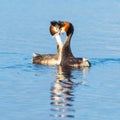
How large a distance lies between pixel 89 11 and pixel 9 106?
1064 inches

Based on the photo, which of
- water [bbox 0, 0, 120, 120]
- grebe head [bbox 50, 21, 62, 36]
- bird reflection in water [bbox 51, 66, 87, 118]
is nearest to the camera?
bird reflection in water [bbox 51, 66, 87, 118]

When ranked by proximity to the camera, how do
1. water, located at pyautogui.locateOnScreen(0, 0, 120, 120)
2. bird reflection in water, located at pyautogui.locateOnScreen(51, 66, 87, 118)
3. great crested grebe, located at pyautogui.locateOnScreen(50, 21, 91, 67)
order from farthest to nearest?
great crested grebe, located at pyautogui.locateOnScreen(50, 21, 91, 67), water, located at pyautogui.locateOnScreen(0, 0, 120, 120), bird reflection in water, located at pyautogui.locateOnScreen(51, 66, 87, 118)

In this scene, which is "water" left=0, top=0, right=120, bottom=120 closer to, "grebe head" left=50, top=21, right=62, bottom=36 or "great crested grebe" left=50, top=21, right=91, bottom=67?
"great crested grebe" left=50, top=21, right=91, bottom=67

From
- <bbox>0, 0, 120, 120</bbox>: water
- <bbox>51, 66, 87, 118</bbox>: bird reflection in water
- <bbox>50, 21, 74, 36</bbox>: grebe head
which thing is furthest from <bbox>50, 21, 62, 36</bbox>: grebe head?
<bbox>51, 66, 87, 118</bbox>: bird reflection in water

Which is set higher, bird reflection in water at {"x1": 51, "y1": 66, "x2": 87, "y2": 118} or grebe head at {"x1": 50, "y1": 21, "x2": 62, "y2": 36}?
grebe head at {"x1": 50, "y1": 21, "x2": 62, "y2": 36}

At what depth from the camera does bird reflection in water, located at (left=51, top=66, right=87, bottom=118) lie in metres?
16.3

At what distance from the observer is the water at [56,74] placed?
16516 millimetres

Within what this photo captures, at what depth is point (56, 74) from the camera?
21.9 meters

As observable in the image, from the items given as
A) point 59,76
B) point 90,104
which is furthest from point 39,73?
point 90,104

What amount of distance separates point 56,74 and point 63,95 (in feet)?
11.4

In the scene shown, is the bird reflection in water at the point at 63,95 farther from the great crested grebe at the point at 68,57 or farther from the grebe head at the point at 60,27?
the grebe head at the point at 60,27

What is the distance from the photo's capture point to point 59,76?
21.5 meters

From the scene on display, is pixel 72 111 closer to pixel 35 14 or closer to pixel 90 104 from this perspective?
pixel 90 104

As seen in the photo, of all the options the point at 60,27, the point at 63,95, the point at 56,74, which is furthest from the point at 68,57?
the point at 63,95
